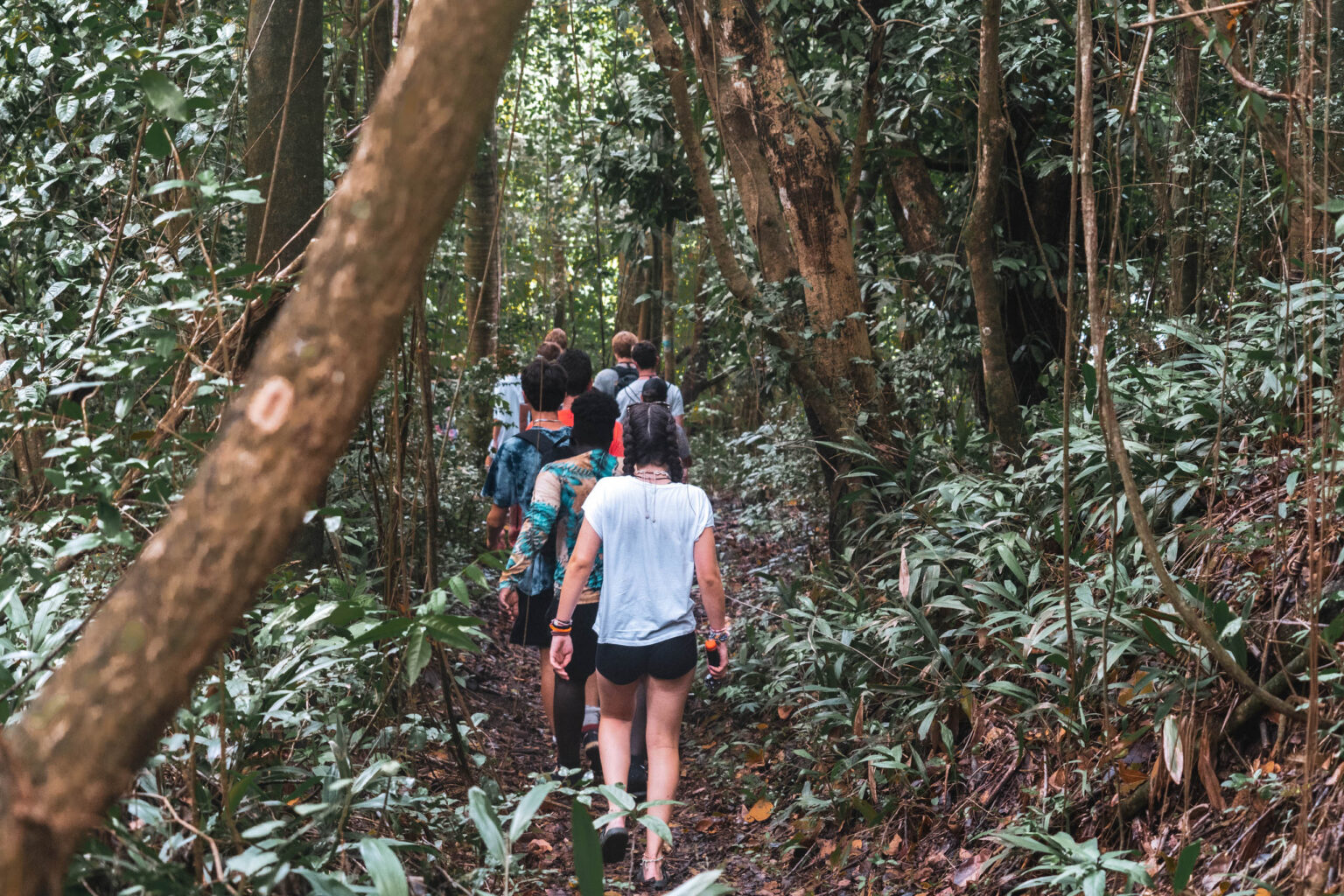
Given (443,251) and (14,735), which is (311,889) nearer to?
(14,735)

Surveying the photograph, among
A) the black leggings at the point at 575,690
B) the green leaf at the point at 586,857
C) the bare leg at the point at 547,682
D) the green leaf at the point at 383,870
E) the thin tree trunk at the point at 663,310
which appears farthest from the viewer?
the thin tree trunk at the point at 663,310

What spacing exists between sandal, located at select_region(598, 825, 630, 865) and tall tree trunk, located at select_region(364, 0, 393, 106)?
2878 mm

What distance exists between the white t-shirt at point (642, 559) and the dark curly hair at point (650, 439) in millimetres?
120

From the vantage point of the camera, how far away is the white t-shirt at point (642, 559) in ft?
13.8

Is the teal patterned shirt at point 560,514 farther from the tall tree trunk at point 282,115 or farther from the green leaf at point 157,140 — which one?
the green leaf at point 157,140

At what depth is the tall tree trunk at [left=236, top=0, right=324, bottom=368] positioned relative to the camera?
434 cm

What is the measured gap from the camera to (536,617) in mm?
5289

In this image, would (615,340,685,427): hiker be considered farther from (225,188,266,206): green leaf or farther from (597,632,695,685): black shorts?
(225,188,266,206): green leaf

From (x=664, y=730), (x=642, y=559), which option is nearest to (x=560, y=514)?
(x=642, y=559)

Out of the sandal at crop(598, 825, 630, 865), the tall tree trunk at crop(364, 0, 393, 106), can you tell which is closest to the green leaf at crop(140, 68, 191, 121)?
the tall tree trunk at crop(364, 0, 393, 106)

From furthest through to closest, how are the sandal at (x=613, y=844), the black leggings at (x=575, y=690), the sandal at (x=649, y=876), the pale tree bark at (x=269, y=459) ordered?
the black leggings at (x=575, y=690)
the sandal at (x=613, y=844)
the sandal at (x=649, y=876)
the pale tree bark at (x=269, y=459)

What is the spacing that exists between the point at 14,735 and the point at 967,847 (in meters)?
3.26

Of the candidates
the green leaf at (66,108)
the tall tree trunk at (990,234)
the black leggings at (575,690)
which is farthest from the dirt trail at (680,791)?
the green leaf at (66,108)

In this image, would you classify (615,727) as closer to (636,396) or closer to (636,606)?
(636,606)
